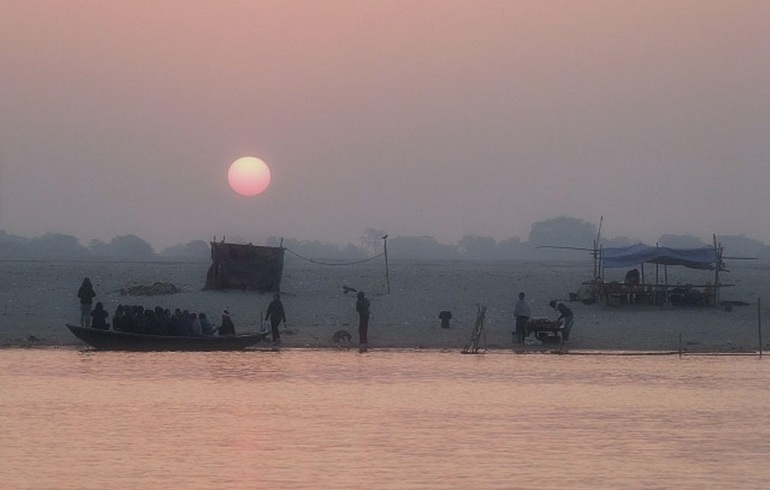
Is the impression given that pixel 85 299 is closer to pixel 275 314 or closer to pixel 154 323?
pixel 154 323

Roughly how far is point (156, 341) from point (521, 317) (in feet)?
30.4

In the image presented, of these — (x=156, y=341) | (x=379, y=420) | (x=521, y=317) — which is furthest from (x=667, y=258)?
(x=379, y=420)

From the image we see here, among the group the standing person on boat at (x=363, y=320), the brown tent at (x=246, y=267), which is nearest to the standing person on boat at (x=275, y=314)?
the standing person on boat at (x=363, y=320)

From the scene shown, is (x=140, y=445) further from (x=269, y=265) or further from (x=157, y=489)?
(x=269, y=265)

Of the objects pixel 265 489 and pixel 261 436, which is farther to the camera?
pixel 261 436

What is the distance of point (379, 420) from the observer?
23281mm

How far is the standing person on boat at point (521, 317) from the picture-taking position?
3419 cm

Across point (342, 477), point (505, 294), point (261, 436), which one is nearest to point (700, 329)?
point (505, 294)

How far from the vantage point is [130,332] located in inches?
1297

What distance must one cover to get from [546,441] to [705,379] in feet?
32.3

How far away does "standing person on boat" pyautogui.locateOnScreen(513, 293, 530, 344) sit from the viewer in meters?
34.2

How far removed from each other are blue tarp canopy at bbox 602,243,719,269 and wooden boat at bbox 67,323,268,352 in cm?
1628

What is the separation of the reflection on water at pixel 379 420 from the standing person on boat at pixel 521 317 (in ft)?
3.55

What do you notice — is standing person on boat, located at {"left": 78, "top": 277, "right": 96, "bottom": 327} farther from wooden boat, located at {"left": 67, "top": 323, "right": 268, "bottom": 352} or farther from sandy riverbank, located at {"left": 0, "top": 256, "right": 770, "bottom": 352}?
wooden boat, located at {"left": 67, "top": 323, "right": 268, "bottom": 352}
